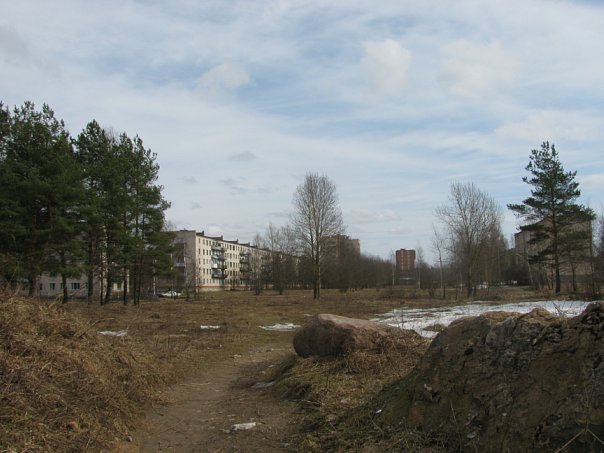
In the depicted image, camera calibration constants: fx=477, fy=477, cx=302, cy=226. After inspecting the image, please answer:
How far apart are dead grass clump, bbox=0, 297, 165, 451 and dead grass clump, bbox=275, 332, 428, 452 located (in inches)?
91.3

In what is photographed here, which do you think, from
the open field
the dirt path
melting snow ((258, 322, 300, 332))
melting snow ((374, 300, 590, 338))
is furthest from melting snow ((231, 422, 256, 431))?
melting snow ((258, 322, 300, 332))

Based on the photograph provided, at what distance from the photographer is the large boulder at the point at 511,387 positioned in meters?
3.42

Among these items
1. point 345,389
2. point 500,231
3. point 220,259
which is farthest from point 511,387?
point 220,259

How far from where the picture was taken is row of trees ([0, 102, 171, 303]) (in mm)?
23234

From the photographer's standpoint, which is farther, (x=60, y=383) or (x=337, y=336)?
(x=337, y=336)

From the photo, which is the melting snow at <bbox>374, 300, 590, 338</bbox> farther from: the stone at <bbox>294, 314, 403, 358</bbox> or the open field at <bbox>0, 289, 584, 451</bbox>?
the open field at <bbox>0, 289, 584, 451</bbox>

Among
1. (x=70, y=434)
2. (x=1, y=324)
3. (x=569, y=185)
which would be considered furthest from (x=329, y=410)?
(x=569, y=185)

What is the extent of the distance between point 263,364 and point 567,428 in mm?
9081

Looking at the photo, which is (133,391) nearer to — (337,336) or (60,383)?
(60,383)

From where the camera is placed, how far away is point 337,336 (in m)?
8.73

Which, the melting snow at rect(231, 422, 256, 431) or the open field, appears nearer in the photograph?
the open field

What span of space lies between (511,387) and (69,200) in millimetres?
25459

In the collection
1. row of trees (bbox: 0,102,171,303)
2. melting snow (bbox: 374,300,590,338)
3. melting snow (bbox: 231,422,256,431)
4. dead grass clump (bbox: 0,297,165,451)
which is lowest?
melting snow (bbox: 374,300,590,338)

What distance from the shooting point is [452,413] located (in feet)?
14.0
